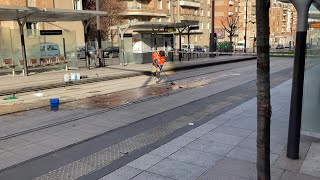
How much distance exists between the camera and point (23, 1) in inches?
1395

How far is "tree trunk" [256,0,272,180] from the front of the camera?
3117 mm

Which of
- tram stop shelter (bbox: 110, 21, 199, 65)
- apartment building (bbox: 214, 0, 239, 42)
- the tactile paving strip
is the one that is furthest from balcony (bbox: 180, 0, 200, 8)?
the tactile paving strip

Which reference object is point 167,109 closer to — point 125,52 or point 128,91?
point 128,91

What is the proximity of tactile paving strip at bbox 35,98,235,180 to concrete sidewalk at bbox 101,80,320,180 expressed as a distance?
18.5 inches

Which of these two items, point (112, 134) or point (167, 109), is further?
point (167, 109)

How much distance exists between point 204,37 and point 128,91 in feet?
199

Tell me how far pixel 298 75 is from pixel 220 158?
183 cm

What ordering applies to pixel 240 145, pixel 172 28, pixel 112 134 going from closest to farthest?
pixel 240 145 < pixel 112 134 < pixel 172 28

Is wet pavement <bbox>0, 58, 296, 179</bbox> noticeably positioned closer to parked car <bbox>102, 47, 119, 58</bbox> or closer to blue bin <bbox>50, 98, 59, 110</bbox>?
blue bin <bbox>50, 98, 59, 110</bbox>

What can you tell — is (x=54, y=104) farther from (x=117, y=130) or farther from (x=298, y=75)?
(x=298, y=75)

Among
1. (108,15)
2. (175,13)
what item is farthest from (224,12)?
(108,15)

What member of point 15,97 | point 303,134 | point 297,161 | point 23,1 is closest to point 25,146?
point 297,161

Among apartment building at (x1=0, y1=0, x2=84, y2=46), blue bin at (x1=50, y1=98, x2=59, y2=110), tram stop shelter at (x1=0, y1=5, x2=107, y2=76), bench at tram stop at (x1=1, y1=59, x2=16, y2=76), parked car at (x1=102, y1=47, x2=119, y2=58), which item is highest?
apartment building at (x1=0, y1=0, x2=84, y2=46)

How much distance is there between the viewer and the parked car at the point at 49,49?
2095 cm
